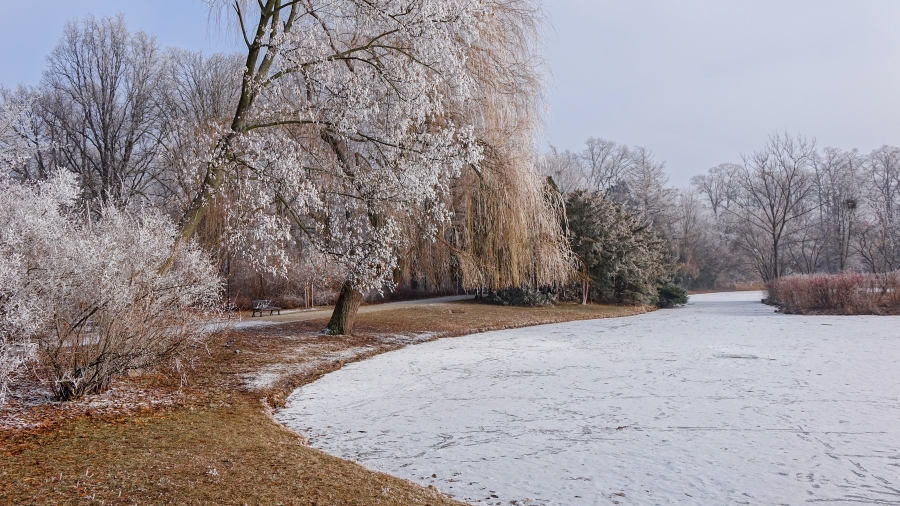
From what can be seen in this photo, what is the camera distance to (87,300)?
22.6 feet

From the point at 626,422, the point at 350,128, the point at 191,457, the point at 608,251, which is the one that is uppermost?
the point at 350,128

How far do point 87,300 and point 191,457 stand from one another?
3069mm

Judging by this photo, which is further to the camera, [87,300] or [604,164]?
[604,164]

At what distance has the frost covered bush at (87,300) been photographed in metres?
6.20

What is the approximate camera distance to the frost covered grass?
2036 cm

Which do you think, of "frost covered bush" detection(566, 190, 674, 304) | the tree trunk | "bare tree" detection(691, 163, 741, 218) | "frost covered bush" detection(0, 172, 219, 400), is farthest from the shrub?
"bare tree" detection(691, 163, 741, 218)

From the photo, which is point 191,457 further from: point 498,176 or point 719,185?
point 719,185

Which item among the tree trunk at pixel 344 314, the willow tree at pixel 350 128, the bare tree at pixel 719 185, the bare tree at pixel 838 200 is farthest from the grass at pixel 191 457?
the bare tree at pixel 719 185

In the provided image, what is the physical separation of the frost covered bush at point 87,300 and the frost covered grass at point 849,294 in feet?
70.0

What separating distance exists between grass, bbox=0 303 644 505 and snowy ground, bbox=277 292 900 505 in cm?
54

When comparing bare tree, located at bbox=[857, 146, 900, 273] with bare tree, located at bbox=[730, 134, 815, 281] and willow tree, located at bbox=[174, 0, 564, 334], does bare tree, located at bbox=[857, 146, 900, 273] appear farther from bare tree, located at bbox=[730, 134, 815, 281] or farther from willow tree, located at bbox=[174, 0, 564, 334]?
willow tree, located at bbox=[174, 0, 564, 334]

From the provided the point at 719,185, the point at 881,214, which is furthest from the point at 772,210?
the point at 719,185

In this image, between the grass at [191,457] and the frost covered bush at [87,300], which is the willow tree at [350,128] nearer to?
the frost covered bush at [87,300]

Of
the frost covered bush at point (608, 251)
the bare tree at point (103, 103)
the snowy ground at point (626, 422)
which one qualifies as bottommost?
the snowy ground at point (626, 422)
